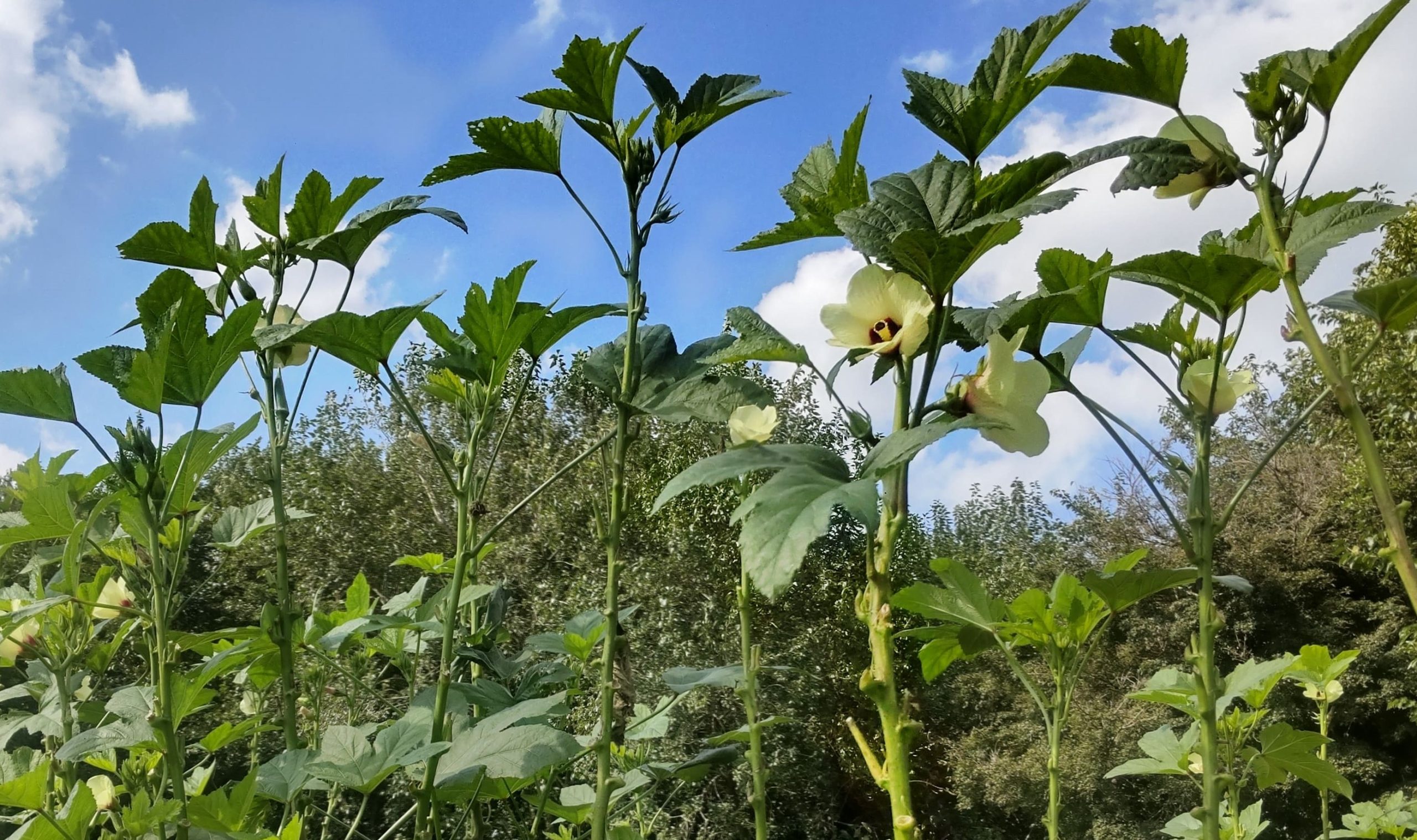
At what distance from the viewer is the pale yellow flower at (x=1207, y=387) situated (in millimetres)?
803

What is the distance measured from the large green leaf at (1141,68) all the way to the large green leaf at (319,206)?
0.77 m

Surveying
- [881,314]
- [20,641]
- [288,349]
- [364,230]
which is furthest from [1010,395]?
[20,641]

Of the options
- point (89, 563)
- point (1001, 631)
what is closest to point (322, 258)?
point (1001, 631)

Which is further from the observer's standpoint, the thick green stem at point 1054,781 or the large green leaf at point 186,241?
the large green leaf at point 186,241

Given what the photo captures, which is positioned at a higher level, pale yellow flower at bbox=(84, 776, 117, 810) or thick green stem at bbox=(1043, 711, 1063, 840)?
thick green stem at bbox=(1043, 711, 1063, 840)

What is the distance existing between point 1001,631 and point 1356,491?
9.96m

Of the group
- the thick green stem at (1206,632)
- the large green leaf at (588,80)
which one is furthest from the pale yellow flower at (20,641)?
the thick green stem at (1206,632)

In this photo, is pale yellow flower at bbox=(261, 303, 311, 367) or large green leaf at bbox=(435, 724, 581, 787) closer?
large green leaf at bbox=(435, 724, 581, 787)

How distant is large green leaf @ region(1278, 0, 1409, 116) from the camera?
72 cm

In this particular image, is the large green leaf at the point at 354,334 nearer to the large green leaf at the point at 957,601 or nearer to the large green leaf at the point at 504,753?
the large green leaf at the point at 504,753

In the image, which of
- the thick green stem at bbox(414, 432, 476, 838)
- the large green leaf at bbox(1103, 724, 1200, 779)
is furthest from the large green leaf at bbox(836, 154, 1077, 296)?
the large green leaf at bbox(1103, 724, 1200, 779)

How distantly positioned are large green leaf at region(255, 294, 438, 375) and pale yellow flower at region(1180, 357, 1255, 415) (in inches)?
29.2

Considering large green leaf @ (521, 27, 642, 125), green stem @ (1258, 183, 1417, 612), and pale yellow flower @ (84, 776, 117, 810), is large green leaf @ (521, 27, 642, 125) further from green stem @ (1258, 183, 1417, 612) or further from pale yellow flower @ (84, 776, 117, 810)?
pale yellow flower @ (84, 776, 117, 810)

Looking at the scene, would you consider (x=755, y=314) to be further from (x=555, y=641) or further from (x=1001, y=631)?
(x=555, y=641)
